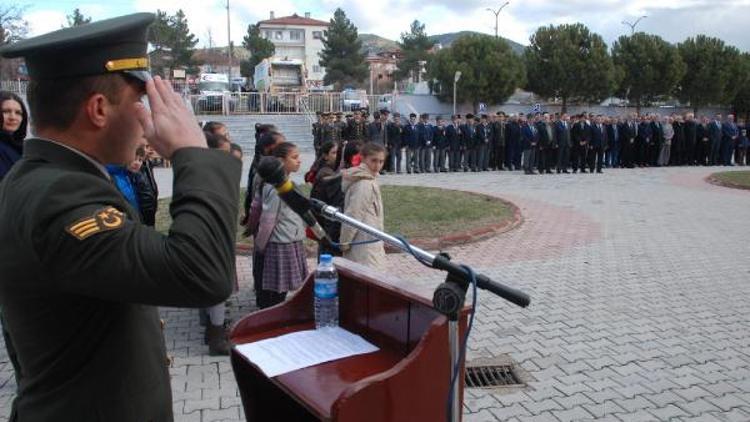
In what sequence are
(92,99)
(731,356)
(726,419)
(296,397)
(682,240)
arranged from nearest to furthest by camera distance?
(92,99) < (296,397) < (726,419) < (731,356) < (682,240)

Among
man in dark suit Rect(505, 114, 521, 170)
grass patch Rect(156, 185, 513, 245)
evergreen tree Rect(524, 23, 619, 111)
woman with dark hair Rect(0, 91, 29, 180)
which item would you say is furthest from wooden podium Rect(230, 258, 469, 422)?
evergreen tree Rect(524, 23, 619, 111)

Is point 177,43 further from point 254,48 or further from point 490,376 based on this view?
point 490,376

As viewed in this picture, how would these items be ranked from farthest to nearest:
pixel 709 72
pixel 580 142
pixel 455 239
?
pixel 709 72, pixel 580 142, pixel 455 239

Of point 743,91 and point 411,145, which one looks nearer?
point 411,145

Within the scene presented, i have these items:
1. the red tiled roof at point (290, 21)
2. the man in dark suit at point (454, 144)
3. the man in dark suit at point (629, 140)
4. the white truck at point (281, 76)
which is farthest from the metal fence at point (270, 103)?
the red tiled roof at point (290, 21)

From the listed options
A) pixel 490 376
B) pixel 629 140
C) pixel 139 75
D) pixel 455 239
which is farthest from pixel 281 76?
pixel 139 75

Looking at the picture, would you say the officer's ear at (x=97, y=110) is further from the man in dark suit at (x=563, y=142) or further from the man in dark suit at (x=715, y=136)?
the man in dark suit at (x=715, y=136)

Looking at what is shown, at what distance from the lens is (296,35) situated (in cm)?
10112

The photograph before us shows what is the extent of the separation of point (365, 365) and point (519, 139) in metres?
18.1

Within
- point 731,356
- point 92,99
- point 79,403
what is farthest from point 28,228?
point 731,356

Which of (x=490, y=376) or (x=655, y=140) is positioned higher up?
(x=655, y=140)

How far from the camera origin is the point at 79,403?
1.42m

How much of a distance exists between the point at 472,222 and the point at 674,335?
15.3ft

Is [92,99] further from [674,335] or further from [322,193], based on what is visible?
[674,335]
